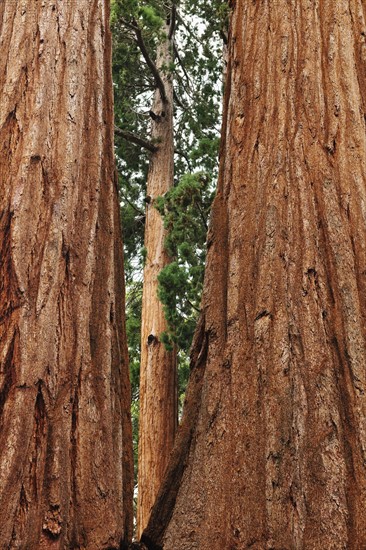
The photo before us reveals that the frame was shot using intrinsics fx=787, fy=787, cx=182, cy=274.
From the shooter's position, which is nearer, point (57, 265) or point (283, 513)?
point (283, 513)

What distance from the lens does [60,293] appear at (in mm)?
3400

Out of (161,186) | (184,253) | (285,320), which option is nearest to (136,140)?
(161,186)

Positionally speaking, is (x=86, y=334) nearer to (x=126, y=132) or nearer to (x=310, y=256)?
(x=310, y=256)

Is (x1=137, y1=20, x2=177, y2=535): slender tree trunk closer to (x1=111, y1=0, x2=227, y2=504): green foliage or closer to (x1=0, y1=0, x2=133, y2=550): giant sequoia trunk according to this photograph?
(x1=111, y1=0, x2=227, y2=504): green foliage

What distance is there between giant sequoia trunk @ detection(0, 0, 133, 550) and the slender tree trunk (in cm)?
558

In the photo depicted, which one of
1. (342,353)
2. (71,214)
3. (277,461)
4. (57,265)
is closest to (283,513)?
(277,461)

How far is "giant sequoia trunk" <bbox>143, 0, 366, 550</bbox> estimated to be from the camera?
2674 millimetres

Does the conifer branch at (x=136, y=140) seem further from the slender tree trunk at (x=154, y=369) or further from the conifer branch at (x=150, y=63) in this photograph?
the conifer branch at (x=150, y=63)

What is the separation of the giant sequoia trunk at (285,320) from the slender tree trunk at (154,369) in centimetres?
586

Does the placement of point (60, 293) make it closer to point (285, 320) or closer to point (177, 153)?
point (285, 320)

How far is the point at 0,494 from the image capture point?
2.83 metres

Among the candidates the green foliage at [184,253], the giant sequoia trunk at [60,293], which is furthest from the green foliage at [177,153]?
the giant sequoia trunk at [60,293]

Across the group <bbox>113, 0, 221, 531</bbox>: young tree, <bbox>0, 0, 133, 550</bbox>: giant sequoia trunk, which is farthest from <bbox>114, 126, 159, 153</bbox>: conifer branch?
<bbox>0, 0, 133, 550</bbox>: giant sequoia trunk

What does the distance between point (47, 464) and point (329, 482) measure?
107cm
